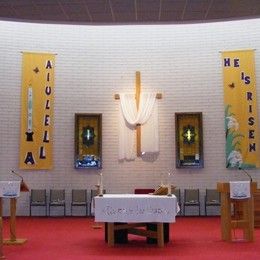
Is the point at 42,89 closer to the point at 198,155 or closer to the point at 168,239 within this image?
the point at 198,155

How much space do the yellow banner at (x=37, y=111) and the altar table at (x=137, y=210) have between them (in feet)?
17.3

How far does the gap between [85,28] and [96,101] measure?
2.05m

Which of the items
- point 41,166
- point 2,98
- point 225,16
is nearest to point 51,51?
point 2,98

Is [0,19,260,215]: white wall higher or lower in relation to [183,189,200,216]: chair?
higher

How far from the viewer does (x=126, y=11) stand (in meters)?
10.8

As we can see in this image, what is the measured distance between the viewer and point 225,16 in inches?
444

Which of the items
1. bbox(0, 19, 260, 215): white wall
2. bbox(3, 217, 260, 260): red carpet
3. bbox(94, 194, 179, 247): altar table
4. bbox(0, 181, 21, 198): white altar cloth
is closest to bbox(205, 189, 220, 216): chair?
bbox(0, 19, 260, 215): white wall

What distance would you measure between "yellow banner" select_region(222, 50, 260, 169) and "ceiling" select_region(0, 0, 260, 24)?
1279 millimetres

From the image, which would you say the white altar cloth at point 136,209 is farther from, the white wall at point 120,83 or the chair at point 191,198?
the white wall at point 120,83

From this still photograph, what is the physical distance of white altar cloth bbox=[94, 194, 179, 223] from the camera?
6.84 m

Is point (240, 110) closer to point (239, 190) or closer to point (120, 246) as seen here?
point (239, 190)

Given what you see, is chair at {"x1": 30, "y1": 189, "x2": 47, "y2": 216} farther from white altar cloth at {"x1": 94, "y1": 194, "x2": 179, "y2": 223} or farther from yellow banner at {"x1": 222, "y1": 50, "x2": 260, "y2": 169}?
white altar cloth at {"x1": 94, "y1": 194, "x2": 179, "y2": 223}

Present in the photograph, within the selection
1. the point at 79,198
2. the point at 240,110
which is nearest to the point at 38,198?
the point at 79,198

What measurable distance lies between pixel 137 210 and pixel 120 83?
602cm
